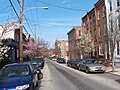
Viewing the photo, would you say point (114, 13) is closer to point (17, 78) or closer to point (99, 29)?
point (99, 29)

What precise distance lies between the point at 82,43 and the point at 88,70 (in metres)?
19.4

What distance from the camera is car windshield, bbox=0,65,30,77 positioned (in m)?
11.1

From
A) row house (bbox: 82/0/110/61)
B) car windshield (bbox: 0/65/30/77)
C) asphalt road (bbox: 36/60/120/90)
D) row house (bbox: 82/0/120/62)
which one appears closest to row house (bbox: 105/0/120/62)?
row house (bbox: 82/0/120/62)

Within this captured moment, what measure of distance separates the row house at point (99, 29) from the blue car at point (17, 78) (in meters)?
25.1

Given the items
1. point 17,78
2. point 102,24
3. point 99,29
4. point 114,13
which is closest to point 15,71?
point 17,78

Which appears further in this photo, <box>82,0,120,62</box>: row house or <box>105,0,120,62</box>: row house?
<box>82,0,120,62</box>: row house

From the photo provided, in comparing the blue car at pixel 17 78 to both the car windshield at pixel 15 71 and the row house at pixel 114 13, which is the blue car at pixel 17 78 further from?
the row house at pixel 114 13

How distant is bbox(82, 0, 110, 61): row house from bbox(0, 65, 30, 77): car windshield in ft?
82.0

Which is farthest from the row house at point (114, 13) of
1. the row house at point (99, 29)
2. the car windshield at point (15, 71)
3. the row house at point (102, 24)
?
the car windshield at point (15, 71)

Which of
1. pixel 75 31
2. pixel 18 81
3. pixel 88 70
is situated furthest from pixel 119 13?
pixel 75 31

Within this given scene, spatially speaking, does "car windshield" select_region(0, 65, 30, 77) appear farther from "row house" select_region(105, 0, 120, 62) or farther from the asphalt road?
"row house" select_region(105, 0, 120, 62)

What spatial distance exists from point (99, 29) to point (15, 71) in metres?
30.6

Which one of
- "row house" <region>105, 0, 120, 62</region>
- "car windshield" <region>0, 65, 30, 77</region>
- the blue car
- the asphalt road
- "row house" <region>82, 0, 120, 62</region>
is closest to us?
the blue car

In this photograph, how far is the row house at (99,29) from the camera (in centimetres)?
3666
